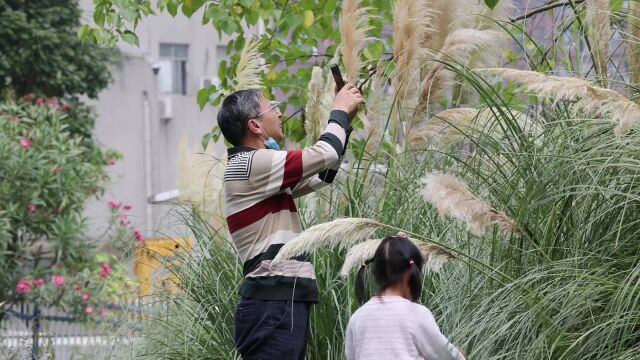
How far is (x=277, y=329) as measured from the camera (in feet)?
14.6

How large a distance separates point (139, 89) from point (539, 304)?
21.8 metres

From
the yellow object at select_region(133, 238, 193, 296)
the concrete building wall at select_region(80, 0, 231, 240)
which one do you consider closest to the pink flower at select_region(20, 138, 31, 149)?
the yellow object at select_region(133, 238, 193, 296)

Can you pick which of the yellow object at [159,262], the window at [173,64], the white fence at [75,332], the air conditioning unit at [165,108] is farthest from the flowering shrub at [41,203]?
the window at [173,64]

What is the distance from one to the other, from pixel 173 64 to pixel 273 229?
2344 cm

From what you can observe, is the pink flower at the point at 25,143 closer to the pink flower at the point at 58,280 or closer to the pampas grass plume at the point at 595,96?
the pink flower at the point at 58,280

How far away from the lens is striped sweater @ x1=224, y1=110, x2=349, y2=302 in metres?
4.46

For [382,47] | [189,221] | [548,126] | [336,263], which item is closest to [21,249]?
[382,47]

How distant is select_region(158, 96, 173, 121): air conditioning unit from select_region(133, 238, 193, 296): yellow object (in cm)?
1933

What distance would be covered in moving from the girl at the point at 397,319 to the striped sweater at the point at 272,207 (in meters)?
0.32

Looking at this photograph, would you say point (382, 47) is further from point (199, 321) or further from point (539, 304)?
point (539, 304)

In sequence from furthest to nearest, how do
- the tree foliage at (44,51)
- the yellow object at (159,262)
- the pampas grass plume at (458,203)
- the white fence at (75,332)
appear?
the tree foliage at (44,51) < the white fence at (75,332) < the yellow object at (159,262) < the pampas grass plume at (458,203)

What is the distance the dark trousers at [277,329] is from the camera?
14.6 feet

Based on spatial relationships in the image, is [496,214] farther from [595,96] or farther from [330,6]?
[330,6]

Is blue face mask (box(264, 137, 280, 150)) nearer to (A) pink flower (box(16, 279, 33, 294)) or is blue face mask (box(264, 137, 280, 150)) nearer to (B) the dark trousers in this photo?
(B) the dark trousers
